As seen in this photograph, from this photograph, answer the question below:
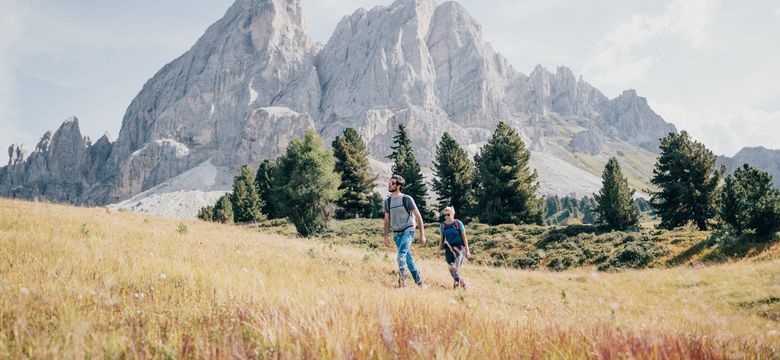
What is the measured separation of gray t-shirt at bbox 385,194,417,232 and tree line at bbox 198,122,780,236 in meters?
22.4

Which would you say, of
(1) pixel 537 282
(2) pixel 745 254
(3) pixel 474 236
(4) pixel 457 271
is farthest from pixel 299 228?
(2) pixel 745 254

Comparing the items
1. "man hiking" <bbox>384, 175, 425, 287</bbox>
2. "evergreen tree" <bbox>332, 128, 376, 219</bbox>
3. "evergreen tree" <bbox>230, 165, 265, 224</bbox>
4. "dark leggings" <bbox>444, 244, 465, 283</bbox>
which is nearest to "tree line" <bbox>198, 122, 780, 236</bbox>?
"evergreen tree" <bbox>332, 128, 376, 219</bbox>

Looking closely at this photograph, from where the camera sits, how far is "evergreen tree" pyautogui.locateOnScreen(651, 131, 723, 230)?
34.1 m

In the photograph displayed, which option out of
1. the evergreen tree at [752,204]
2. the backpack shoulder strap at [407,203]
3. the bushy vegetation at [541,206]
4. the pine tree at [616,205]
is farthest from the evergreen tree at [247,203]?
the evergreen tree at [752,204]

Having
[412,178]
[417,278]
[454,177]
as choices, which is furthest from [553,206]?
[417,278]

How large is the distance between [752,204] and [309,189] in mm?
29213

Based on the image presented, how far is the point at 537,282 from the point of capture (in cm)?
1596

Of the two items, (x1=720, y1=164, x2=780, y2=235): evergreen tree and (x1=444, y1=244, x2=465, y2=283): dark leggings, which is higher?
(x1=720, y1=164, x2=780, y2=235): evergreen tree

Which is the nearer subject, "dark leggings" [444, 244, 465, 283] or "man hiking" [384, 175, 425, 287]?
"man hiking" [384, 175, 425, 287]

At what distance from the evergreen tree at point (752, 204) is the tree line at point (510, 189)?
4 cm

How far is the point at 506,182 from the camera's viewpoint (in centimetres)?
4016

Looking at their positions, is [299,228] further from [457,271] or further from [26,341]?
[26,341]

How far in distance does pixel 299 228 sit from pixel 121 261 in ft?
85.6

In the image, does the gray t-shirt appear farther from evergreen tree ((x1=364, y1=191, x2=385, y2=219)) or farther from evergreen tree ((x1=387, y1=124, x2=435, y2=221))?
evergreen tree ((x1=364, y1=191, x2=385, y2=219))
